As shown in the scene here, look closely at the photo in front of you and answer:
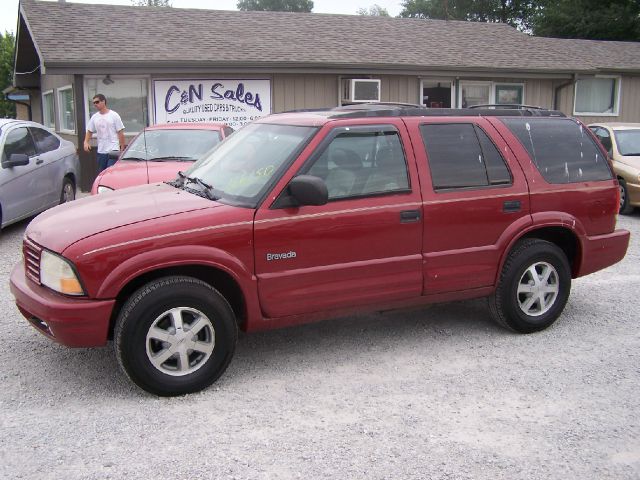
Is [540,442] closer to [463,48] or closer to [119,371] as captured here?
[119,371]

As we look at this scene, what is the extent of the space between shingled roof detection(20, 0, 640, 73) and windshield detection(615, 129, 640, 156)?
524 cm

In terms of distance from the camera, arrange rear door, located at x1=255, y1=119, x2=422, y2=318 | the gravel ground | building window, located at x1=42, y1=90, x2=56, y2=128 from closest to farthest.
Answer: the gravel ground
rear door, located at x1=255, y1=119, x2=422, y2=318
building window, located at x1=42, y1=90, x2=56, y2=128

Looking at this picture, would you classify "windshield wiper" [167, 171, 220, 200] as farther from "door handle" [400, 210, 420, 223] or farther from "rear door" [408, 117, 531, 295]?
"rear door" [408, 117, 531, 295]

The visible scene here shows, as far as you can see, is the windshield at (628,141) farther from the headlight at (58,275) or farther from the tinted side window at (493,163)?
the headlight at (58,275)

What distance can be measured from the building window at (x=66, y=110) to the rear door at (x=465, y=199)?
12213mm

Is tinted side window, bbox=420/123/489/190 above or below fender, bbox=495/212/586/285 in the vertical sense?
above

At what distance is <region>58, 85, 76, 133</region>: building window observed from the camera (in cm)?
1524

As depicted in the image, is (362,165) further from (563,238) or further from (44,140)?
(44,140)

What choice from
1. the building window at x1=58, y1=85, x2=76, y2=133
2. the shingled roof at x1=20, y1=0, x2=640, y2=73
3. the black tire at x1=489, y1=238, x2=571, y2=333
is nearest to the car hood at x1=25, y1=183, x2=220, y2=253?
the black tire at x1=489, y1=238, x2=571, y2=333

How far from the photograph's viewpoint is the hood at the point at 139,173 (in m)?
7.68

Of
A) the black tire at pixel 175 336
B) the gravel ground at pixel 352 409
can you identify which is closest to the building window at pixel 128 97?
the gravel ground at pixel 352 409

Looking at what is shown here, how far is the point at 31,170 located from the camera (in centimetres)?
898

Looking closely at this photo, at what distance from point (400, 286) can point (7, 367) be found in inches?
107

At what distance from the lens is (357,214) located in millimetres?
4336
